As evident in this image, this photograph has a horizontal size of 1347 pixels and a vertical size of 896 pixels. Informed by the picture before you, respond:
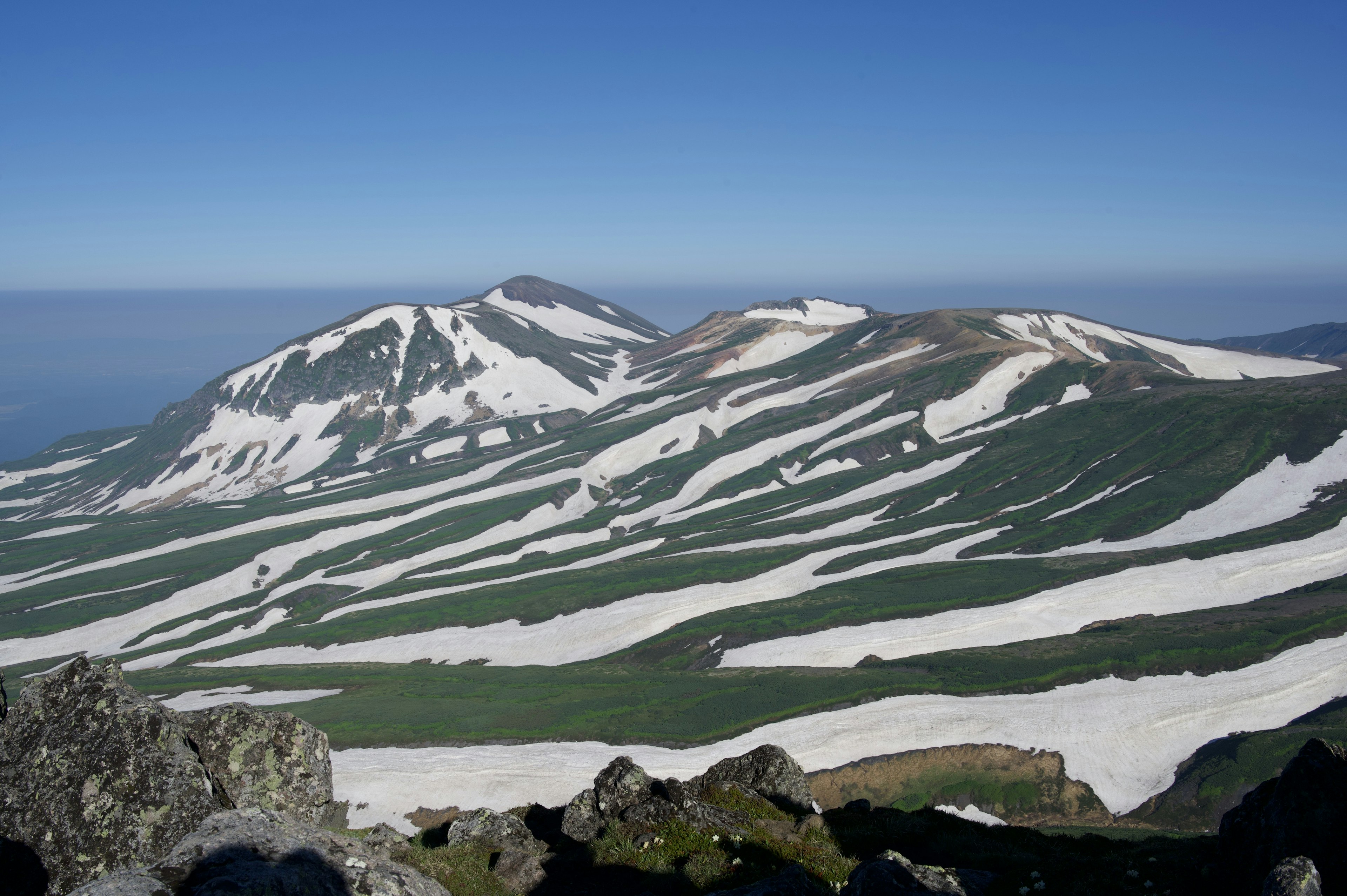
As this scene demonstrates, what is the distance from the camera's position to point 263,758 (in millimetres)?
20938

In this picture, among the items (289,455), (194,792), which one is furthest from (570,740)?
(289,455)

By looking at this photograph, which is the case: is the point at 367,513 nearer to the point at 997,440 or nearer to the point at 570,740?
the point at 570,740

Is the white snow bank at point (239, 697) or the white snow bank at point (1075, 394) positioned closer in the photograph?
the white snow bank at point (239, 697)

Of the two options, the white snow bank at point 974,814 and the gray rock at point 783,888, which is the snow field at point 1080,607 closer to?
the white snow bank at point 974,814

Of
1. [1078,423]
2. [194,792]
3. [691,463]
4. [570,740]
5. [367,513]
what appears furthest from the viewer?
[691,463]

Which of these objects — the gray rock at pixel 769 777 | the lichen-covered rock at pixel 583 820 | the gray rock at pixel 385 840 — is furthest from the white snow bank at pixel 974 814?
the gray rock at pixel 385 840

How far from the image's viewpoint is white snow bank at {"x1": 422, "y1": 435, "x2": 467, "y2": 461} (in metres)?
189

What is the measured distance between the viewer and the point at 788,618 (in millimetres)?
83812

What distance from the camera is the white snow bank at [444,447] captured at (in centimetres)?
18875

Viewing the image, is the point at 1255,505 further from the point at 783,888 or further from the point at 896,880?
the point at 783,888

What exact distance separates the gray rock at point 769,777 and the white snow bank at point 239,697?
197 ft

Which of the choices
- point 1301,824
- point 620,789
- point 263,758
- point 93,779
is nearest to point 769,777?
point 620,789

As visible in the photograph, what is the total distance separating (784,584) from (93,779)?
85206mm

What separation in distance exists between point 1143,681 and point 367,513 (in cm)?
12944
